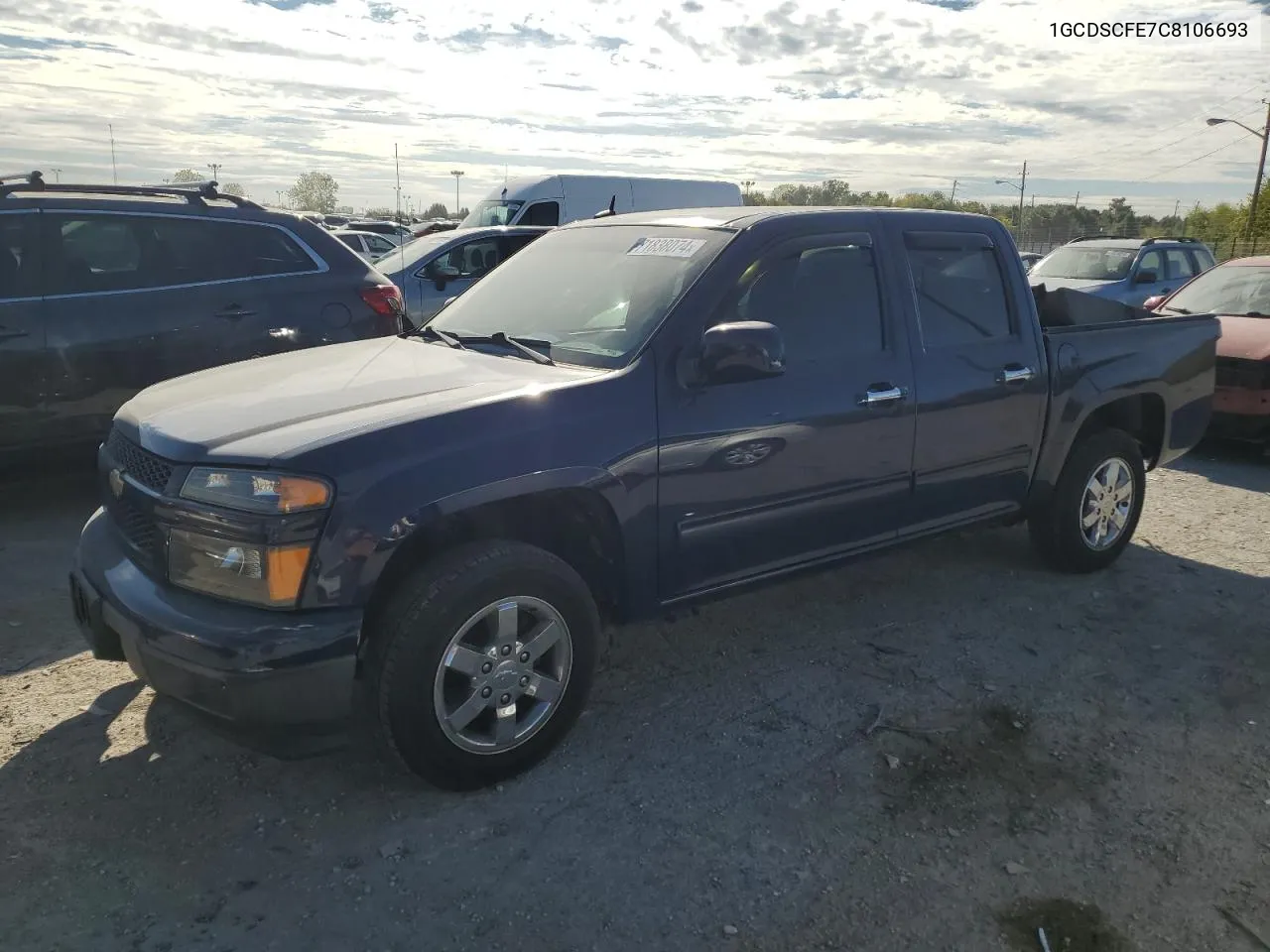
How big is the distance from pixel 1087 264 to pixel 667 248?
12435 mm

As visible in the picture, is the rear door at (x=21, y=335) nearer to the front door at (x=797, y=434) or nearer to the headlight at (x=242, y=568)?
the headlight at (x=242, y=568)

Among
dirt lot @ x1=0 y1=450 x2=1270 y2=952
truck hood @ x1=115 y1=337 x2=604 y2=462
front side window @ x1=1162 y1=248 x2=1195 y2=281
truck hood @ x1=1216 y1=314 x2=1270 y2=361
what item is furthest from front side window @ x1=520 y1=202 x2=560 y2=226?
truck hood @ x1=115 y1=337 x2=604 y2=462

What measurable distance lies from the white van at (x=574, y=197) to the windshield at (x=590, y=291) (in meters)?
12.7

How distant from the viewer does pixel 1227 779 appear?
335 cm

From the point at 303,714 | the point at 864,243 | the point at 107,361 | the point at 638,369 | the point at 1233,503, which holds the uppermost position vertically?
the point at 864,243

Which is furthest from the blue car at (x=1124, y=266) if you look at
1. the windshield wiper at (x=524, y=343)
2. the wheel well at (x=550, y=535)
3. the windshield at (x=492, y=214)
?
the wheel well at (x=550, y=535)

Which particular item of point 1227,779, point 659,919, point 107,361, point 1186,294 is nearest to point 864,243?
point 1227,779

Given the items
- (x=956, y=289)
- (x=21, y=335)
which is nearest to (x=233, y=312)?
(x=21, y=335)

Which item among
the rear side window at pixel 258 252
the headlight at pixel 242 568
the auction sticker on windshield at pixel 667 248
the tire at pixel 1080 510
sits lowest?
the tire at pixel 1080 510

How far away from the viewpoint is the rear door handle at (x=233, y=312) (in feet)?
19.6

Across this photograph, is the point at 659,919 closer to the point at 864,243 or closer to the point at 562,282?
the point at 562,282

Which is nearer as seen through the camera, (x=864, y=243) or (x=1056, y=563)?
(x=864, y=243)

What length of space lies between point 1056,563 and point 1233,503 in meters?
2.47

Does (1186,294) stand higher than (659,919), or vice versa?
(1186,294)
